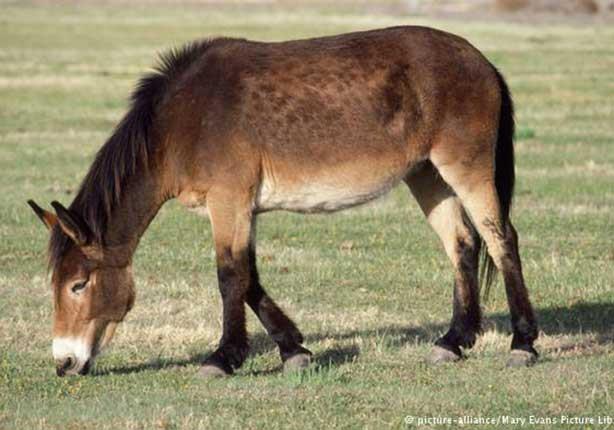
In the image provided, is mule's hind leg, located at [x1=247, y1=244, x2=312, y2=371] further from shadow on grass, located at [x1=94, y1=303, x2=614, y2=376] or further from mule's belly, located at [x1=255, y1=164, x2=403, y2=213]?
mule's belly, located at [x1=255, y1=164, x2=403, y2=213]

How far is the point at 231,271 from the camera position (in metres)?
8.45

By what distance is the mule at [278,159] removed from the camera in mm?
8406

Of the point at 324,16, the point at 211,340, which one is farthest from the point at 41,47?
the point at 211,340

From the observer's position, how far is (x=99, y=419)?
23.7ft

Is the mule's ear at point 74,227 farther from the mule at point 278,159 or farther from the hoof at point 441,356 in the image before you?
the hoof at point 441,356

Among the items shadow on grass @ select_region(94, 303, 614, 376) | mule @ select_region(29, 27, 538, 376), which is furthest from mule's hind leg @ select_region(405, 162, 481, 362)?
shadow on grass @ select_region(94, 303, 614, 376)

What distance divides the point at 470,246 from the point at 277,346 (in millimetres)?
1604

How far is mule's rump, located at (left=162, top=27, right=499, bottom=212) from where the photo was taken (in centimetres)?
855

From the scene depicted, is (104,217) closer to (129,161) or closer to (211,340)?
(129,161)

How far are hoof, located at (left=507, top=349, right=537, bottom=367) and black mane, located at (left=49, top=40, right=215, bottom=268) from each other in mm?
2786

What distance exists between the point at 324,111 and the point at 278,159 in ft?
1.64

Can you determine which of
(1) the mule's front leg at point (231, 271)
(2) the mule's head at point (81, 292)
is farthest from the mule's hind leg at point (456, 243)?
(2) the mule's head at point (81, 292)

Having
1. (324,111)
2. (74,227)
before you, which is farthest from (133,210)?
(324,111)

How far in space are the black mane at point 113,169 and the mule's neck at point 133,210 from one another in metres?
0.05
